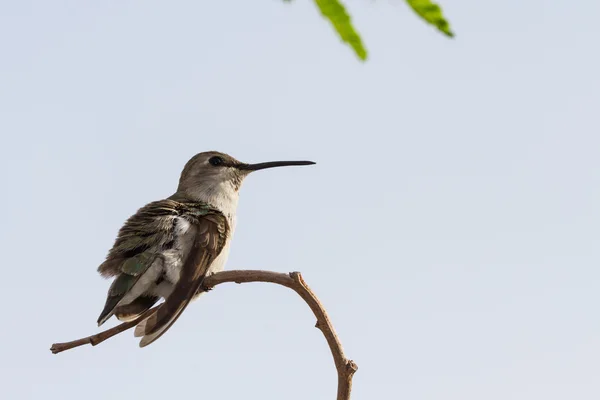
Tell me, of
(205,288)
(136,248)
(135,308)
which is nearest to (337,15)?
(205,288)

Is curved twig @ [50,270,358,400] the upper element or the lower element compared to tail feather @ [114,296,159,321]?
lower

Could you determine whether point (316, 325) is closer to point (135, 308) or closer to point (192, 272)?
point (192, 272)

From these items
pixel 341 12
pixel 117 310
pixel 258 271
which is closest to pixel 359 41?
pixel 341 12

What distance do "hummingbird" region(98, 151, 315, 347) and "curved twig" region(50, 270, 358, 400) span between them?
104 centimetres

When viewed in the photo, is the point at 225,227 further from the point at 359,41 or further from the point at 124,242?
the point at 359,41

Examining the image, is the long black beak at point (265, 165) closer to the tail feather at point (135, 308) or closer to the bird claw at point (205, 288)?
the tail feather at point (135, 308)

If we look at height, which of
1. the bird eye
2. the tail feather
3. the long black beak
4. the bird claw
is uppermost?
the long black beak

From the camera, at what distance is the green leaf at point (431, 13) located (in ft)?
2.58

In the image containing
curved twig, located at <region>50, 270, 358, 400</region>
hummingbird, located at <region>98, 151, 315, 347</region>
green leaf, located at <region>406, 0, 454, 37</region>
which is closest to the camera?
green leaf, located at <region>406, 0, 454, 37</region>

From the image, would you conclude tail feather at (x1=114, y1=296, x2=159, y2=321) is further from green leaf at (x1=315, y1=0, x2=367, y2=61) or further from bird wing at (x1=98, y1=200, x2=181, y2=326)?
green leaf at (x1=315, y1=0, x2=367, y2=61)

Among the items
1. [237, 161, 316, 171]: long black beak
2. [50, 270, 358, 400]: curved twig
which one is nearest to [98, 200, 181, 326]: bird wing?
[50, 270, 358, 400]: curved twig

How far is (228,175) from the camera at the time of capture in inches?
300

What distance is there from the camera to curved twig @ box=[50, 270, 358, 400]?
2.95m

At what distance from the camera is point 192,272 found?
17.4 ft
